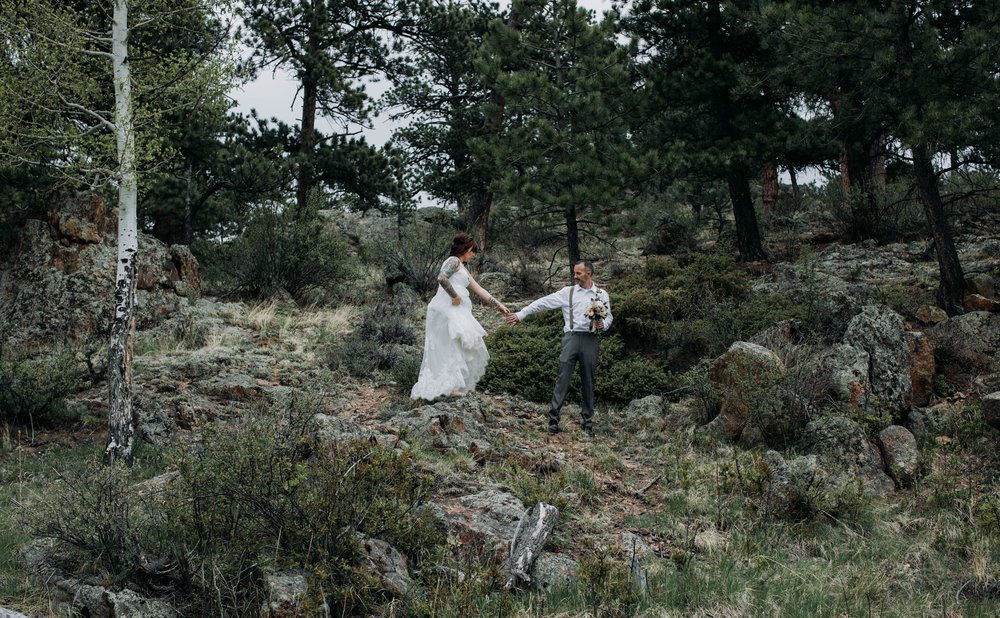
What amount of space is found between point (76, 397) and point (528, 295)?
880 cm

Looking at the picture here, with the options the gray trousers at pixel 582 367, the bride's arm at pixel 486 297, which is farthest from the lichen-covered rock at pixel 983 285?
the bride's arm at pixel 486 297

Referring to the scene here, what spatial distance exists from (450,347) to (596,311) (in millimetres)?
1868

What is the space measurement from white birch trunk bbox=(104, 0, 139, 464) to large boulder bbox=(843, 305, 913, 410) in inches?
298

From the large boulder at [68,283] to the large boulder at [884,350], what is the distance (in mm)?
10267

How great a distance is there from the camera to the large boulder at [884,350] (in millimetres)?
6773

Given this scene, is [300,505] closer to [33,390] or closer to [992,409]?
[33,390]

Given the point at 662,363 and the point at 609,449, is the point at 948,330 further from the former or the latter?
the point at 609,449

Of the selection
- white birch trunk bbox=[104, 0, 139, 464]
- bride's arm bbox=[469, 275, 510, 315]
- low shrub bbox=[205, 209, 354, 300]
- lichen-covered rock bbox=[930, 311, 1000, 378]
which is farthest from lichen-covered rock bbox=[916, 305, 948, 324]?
low shrub bbox=[205, 209, 354, 300]

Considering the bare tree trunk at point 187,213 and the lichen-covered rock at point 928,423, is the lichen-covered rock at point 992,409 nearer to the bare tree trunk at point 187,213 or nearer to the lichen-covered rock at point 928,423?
the lichen-covered rock at point 928,423

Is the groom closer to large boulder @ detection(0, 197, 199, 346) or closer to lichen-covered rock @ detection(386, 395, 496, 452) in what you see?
lichen-covered rock @ detection(386, 395, 496, 452)

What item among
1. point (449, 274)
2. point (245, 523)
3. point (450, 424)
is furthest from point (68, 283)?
point (245, 523)

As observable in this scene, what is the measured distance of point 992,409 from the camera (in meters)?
6.01

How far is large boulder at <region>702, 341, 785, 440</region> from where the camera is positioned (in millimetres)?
6863

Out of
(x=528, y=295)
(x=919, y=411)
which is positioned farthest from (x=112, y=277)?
(x=919, y=411)
